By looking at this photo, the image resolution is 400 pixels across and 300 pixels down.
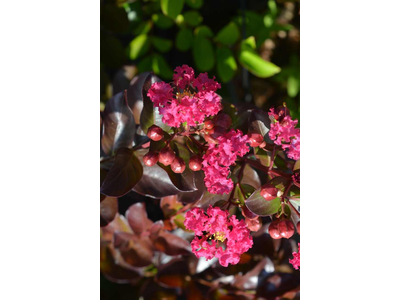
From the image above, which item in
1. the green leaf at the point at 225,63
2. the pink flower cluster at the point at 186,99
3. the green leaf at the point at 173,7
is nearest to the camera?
the pink flower cluster at the point at 186,99

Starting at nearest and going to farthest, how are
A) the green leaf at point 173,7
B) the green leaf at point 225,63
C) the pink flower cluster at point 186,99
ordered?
the pink flower cluster at point 186,99
the green leaf at point 173,7
the green leaf at point 225,63

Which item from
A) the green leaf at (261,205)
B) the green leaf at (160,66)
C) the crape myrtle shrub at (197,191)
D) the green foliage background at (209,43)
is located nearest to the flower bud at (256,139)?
the crape myrtle shrub at (197,191)

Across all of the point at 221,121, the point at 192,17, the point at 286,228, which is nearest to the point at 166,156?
the point at 221,121

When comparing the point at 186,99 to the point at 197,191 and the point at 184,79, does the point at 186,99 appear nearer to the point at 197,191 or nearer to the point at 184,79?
the point at 184,79

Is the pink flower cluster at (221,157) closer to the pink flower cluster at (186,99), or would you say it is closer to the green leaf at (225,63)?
the pink flower cluster at (186,99)

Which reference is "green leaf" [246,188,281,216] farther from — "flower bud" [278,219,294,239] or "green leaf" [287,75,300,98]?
"green leaf" [287,75,300,98]

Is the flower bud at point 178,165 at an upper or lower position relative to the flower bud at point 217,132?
lower

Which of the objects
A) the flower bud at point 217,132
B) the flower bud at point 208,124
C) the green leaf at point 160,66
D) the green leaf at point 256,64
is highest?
the flower bud at point 208,124
